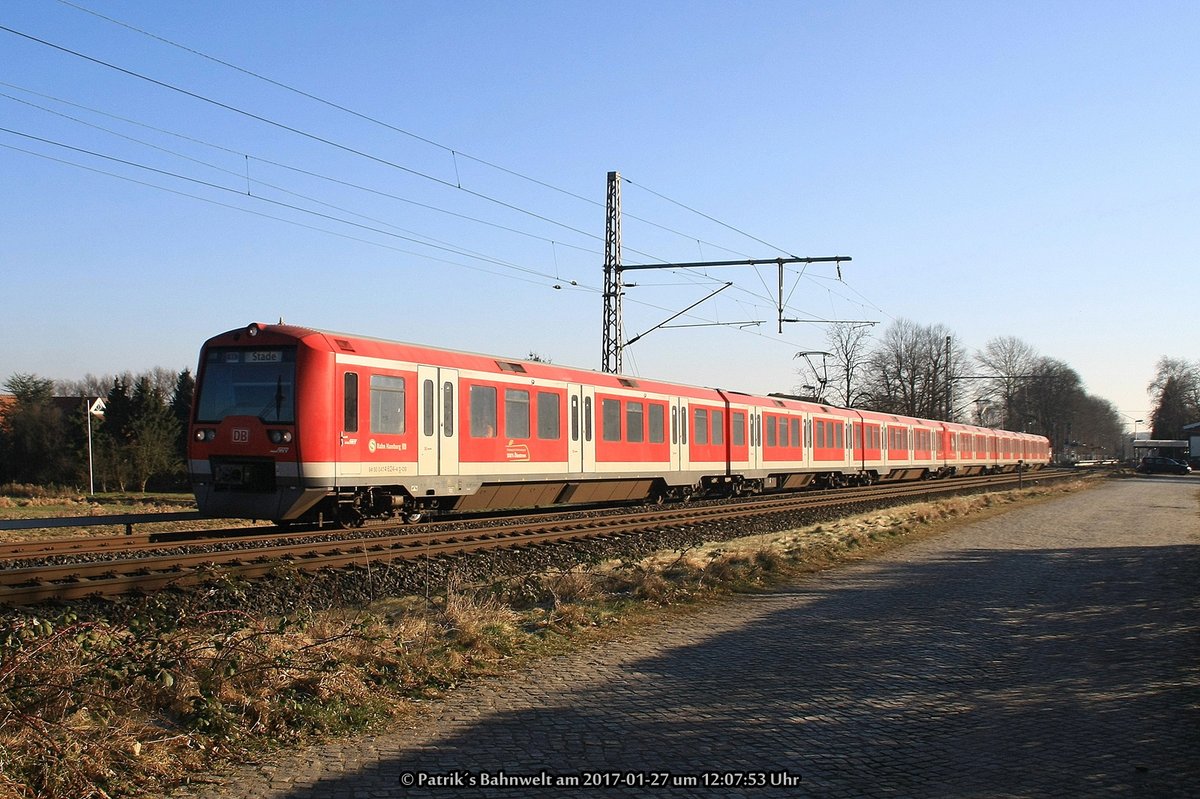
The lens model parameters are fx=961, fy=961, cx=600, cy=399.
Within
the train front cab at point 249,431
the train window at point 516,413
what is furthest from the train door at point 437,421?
the train front cab at point 249,431

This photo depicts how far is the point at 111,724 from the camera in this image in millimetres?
5301

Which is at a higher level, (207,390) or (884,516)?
(207,390)

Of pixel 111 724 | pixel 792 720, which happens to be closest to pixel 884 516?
pixel 792 720

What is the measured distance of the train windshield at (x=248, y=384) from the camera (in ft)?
46.1

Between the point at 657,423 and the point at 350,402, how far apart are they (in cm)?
1007

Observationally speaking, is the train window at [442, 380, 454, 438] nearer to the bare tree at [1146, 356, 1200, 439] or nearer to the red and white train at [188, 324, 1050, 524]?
the red and white train at [188, 324, 1050, 524]

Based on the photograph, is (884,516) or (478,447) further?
(884,516)

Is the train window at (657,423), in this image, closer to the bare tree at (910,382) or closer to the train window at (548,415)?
the train window at (548,415)

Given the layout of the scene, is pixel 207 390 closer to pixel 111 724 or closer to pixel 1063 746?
pixel 111 724

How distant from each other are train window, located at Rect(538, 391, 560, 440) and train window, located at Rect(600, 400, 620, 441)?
1789mm

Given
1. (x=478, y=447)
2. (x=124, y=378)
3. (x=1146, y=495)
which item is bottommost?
(x=1146, y=495)

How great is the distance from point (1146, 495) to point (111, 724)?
37897 mm

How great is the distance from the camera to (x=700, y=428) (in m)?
25.2

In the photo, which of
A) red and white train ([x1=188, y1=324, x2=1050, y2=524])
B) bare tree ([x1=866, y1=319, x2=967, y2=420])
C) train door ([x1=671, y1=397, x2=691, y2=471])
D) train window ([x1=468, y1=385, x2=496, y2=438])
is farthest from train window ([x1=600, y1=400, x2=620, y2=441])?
bare tree ([x1=866, y1=319, x2=967, y2=420])
